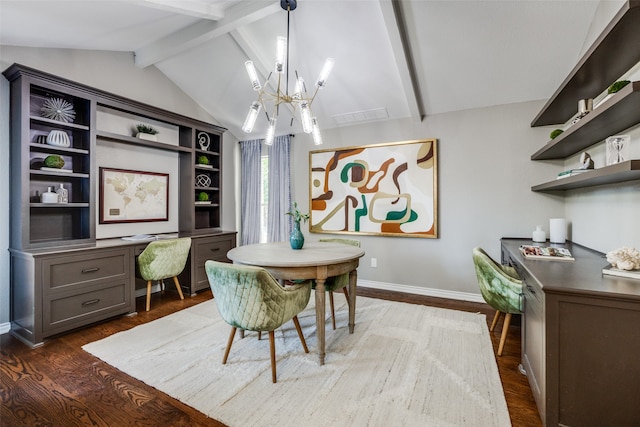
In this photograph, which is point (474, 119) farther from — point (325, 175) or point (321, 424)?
point (321, 424)

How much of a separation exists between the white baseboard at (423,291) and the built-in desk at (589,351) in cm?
210

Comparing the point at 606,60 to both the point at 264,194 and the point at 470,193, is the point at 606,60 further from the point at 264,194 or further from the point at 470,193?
the point at 264,194

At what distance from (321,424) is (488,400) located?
3.30 ft

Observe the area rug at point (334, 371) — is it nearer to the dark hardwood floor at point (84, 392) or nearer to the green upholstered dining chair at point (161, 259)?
the dark hardwood floor at point (84, 392)

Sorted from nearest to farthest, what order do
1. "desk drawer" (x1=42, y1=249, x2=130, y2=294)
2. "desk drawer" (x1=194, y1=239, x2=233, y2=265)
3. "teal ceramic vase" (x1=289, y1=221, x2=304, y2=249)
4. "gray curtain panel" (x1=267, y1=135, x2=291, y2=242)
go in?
"desk drawer" (x1=42, y1=249, x2=130, y2=294) → "teal ceramic vase" (x1=289, y1=221, x2=304, y2=249) → "desk drawer" (x1=194, y1=239, x2=233, y2=265) → "gray curtain panel" (x1=267, y1=135, x2=291, y2=242)

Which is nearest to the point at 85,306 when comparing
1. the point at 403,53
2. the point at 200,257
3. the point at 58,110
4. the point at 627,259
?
the point at 200,257

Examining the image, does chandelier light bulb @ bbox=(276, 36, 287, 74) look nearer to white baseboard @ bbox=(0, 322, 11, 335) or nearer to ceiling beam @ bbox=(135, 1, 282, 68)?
ceiling beam @ bbox=(135, 1, 282, 68)

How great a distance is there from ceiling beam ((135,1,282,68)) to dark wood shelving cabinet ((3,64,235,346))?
623 mm

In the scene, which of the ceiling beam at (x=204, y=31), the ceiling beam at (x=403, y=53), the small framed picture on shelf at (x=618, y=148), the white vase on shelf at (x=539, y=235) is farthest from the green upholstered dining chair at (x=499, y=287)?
the ceiling beam at (x=204, y=31)

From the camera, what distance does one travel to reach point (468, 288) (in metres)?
3.46

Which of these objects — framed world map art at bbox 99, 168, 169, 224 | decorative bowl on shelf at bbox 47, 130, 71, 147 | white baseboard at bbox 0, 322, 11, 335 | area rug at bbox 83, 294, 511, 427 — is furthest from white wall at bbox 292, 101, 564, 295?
white baseboard at bbox 0, 322, 11, 335

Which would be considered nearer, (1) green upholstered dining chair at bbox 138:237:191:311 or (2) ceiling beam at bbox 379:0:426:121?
(2) ceiling beam at bbox 379:0:426:121

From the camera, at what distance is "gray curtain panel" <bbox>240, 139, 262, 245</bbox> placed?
482 cm

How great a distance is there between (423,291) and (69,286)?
3.80 meters
